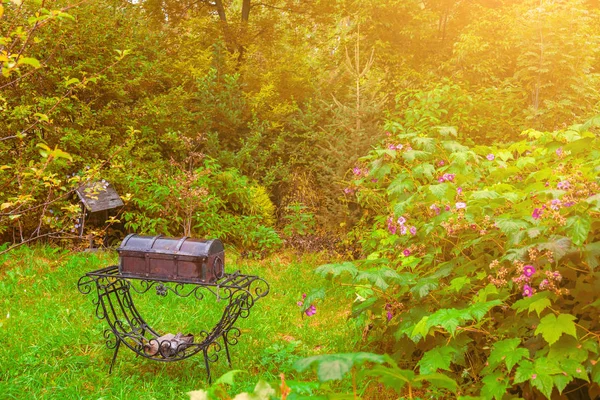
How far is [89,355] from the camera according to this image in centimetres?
465

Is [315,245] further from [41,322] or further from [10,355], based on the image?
[10,355]

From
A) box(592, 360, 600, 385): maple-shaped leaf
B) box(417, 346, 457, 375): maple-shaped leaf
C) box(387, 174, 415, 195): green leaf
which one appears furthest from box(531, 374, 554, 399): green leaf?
box(387, 174, 415, 195): green leaf

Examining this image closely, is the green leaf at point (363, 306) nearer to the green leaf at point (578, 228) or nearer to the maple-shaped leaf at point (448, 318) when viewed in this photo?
the maple-shaped leaf at point (448, 318)

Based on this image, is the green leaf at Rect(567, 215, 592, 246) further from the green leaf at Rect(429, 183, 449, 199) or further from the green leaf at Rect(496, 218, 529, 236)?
the green leaf at Rect(429, 183, 449, 199)

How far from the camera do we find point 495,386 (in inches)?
131

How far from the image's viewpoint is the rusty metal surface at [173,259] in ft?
13.6

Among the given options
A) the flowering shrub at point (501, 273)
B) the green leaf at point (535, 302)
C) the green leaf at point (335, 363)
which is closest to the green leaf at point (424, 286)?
the flowering shrub at point (501, 273)

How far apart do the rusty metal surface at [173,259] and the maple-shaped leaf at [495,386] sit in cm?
199

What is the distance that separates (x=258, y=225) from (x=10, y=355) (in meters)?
4.64

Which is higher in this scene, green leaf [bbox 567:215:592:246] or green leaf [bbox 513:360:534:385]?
green leaf [bbox 567:215:592:246]

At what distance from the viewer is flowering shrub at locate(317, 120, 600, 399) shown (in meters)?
3.03

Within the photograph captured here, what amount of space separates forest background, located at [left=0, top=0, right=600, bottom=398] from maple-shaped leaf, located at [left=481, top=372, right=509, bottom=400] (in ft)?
0.05

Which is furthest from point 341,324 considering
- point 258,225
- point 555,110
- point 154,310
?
point 555,110

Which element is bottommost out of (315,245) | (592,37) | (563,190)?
(315,245)
